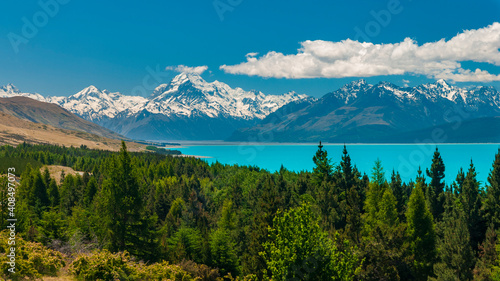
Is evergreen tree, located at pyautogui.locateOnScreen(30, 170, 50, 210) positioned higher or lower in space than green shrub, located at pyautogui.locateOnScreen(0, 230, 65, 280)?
lower

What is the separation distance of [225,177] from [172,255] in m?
104

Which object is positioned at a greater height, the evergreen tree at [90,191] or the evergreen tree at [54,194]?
the evergreen tree at [90,191]

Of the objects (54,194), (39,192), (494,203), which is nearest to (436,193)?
(494,203)

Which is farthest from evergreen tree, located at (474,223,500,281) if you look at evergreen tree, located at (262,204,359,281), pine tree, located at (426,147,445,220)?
pine tree, located at (426,147,445,220)

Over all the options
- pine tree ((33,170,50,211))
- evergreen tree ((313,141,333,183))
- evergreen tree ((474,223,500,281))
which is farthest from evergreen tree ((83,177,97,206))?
evergreen tree ((474,223,500,281))

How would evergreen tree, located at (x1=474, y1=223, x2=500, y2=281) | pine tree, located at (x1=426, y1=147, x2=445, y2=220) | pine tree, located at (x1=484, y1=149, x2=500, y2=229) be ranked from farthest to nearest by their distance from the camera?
pine tree, located at (x1=426, y1=147, x2=445, y2=220)
pine tree, located at (x1=484, y1=149, x2=500, y2=229)
evergreen tree, located at (x1=474, y1=223, x2=500, y2=281)

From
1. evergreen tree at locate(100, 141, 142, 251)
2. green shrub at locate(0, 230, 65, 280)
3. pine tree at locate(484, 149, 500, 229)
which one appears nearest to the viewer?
green shrub at locate(0, 230, 65, 280)

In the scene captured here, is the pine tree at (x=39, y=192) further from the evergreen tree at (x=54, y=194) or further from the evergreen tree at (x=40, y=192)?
the evergreen tree at (x=54, y=194)

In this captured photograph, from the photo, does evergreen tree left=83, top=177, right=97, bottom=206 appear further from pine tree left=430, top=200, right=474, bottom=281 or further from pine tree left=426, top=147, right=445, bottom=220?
pine tree left=430, top=200, right=474, bottom=281

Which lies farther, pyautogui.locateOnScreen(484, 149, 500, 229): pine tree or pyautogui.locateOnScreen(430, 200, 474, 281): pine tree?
pyautogui.locateOnScreen(484, 149, 500, 229): pine tree

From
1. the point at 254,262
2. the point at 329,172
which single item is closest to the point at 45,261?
the point at 254,262

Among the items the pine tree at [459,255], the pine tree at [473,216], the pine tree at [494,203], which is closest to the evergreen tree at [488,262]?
the pine tree at [459,255]

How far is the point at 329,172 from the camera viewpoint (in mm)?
86938

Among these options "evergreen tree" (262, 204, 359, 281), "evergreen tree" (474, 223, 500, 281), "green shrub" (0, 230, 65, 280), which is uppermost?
"evergreen tree" (262, 204, 359, 281)
